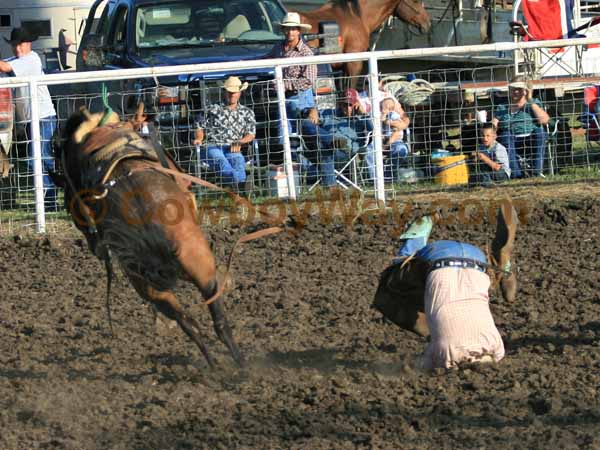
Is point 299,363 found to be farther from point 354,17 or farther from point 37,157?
point 354,17

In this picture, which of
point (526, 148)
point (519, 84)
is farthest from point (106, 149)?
point (526, 148)

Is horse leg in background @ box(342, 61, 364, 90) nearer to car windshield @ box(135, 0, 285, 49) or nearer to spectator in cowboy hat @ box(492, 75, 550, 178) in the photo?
car windshield @ box(135, 0, 285, 49)

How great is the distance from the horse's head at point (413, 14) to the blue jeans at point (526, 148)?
384 cm

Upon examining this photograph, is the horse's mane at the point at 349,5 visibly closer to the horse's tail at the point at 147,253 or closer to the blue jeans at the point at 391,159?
the blue jeans at the point at 391,159

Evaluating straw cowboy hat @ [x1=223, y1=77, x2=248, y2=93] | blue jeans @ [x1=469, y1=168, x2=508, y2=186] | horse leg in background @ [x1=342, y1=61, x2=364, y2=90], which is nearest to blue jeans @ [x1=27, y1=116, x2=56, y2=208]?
straw cowboy hat @ [x1=223, y1=77, x2=248, y2=93]

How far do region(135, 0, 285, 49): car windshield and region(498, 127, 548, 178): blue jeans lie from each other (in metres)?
2.65

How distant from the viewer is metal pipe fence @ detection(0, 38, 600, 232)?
9.90m

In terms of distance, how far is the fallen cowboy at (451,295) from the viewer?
4938 mm

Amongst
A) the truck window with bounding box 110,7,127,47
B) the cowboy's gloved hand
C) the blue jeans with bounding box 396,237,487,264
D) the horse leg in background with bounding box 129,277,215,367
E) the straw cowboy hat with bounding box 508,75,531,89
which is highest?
the truck window with bounding box 110,7,127,47

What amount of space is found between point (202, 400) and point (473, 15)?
1204 centimetres

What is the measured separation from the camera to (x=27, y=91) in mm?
10234

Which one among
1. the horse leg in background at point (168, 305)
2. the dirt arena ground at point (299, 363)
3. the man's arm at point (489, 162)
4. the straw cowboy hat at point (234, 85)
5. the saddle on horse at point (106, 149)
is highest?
the straw cowboy hat at point (234, 85)

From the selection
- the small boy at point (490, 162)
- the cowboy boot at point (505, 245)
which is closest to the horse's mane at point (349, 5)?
the small boy at point (490, 162)

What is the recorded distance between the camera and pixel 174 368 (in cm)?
558
